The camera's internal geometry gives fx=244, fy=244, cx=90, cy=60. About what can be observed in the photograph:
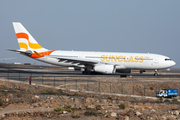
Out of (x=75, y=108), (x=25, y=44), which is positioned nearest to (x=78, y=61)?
(x=25, y=44)

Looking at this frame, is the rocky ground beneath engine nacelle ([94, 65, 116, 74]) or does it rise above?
beneath

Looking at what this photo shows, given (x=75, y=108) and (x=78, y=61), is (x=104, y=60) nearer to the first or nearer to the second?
(x=78, y=61)

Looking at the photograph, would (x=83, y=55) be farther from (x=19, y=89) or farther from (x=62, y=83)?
(x=19, y=89)

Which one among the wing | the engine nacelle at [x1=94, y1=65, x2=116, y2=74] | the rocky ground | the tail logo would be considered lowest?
the rocky ground

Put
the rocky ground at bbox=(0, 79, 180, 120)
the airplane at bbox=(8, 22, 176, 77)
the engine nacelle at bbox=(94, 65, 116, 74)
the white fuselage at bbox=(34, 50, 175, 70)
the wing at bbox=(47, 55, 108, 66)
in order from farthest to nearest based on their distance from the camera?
the white fuselage at bbox=(34, 50, 175, 70) < the airplane at bbox=(8, 22, 176, 77) < the wing at bbox=(47, 55, 108, 66) < the engine nacelle at bbox=(94, 65, 116, 74) < the rocky ground at bbox=(0, 79, 180, 120)

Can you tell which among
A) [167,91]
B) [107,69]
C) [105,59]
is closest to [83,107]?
[167,91]

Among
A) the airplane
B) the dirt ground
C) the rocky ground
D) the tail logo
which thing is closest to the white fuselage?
the airplane

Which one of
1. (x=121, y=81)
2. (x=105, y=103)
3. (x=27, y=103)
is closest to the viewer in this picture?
(x=27, y=103)

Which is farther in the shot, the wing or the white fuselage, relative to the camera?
the white fuselage

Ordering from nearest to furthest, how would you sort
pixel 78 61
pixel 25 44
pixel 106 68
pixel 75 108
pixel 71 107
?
1. pixel 75 108
2. pixel 71 107
3. pixel 106 68
4. pixel 78 61
5. pixel 25 44

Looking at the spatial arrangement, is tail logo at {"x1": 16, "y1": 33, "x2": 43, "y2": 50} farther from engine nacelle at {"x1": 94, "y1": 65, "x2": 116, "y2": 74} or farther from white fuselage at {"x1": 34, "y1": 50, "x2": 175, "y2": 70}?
engine nacelle at {"x1": 94, "y1": 65, "x2": 116, "y2": 74}

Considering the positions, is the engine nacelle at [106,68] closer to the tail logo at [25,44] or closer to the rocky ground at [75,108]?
the tail logo at [25,44]

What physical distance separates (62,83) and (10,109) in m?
12.8

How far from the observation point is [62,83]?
112ft
